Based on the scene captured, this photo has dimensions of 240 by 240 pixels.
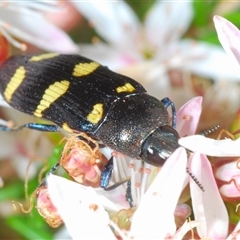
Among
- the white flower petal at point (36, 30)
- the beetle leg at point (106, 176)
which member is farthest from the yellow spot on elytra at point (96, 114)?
the white flower petal at point (36, 30)

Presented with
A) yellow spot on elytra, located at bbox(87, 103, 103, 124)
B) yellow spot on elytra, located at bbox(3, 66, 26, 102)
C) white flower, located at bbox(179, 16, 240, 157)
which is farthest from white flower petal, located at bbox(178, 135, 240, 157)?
yellow spot on elytra, located at bbox(3, 66, 26, 102)

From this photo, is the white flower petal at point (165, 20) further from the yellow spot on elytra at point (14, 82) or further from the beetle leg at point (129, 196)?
the beetle leg at point (129, 196)

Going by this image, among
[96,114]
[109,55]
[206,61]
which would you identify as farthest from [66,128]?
[206,61]

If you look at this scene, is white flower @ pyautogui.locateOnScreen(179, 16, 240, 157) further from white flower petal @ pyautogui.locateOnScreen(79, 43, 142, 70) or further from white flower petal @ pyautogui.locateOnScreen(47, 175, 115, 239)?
white flower petal @ pyautogui.locateOnScreen(79, 43, 142, 70)

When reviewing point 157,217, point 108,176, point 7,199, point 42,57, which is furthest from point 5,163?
point 157,217

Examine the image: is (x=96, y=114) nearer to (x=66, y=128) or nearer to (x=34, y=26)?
(x=66, y=128)

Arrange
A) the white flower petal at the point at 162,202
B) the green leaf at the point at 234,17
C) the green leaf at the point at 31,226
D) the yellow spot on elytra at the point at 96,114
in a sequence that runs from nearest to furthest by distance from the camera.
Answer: the white flower petal at the point at 162,202, the yellow spot on elytra at the point at 96,114, the green leaf at the point at 31,226, the green leaf at the point at 234,17

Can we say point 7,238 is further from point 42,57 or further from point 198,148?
point 198,148
